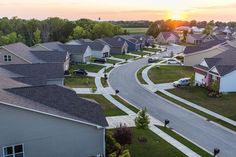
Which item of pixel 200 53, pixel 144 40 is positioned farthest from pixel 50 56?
pixel 144 40

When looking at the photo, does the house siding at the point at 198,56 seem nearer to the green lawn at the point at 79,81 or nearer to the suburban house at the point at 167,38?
the green lawn at the point at 79,81

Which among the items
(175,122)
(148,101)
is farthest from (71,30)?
(175,122)

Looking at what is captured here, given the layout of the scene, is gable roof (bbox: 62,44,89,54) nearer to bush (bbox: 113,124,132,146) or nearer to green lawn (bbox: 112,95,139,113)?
green lawn (bbox: 112,95,139,113)

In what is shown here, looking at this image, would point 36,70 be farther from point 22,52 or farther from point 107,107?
point 22,52

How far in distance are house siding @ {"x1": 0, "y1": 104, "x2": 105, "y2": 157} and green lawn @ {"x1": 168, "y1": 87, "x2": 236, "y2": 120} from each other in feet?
67.7

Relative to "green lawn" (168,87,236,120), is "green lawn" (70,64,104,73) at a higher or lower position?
higher

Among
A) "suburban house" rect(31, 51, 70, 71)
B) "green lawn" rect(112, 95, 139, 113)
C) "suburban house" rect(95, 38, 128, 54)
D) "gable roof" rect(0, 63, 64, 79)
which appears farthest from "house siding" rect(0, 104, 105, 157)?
"suburban house" rect(95, 38, 128, 54)

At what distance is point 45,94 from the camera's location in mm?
22406

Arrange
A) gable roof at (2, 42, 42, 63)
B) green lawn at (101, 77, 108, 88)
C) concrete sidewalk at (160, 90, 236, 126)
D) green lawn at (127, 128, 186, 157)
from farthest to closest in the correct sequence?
1. gable roof at (2, 42, 42, 63)
2. green lawn at (101, 77, 108, 88)
3. concrete sidewalk at (160, 90, 236, 126)
4. green lawn at (127, 128, 186, 157)

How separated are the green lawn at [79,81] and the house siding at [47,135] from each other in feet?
98.3

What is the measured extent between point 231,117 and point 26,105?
24919 mm

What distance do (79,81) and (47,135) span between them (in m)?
35.1

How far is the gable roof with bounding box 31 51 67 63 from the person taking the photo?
191 ft

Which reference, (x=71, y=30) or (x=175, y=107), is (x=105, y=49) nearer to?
(x=71, y=30)
